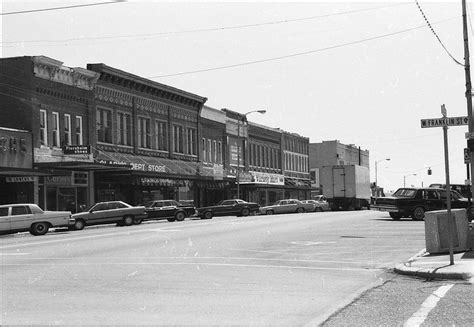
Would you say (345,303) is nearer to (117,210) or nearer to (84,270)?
(84,270)

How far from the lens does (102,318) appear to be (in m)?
8.24

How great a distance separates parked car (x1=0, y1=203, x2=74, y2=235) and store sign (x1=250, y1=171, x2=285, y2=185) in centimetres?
3646

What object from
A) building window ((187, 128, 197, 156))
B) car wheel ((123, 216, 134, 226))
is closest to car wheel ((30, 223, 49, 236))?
car wheel ((123, 216, 134, 226))

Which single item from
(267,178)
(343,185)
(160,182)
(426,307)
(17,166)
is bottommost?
(426,307)

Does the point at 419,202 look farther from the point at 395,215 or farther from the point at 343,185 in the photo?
the point at 343,185

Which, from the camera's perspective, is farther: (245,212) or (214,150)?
(214,150)

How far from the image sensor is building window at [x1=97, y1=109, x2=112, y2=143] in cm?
4322

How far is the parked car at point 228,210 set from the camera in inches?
1796

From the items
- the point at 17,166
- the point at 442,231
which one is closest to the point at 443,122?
the point at 442,231

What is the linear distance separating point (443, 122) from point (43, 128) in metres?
29.1

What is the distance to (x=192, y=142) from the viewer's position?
57000 mm

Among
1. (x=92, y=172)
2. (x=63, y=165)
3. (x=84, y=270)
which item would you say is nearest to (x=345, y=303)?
(x=84, y=270)

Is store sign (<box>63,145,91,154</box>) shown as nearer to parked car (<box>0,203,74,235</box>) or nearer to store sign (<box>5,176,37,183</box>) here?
store sign (<box>5,176,37,183</box>)

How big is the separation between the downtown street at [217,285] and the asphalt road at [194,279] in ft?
0.06
